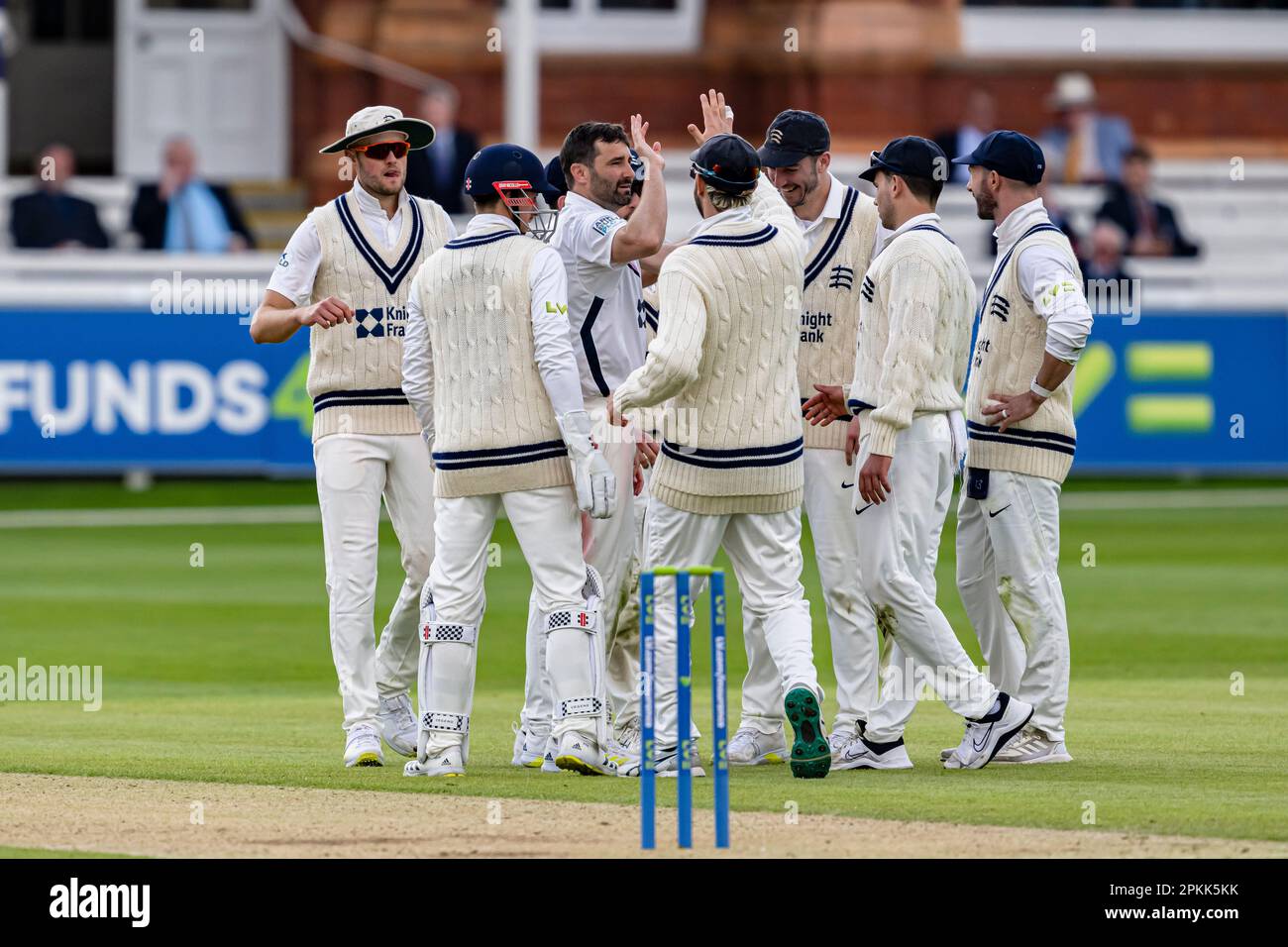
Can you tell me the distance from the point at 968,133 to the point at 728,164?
54.8 ft

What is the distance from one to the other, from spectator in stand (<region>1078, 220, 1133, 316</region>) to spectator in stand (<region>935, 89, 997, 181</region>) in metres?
1.44

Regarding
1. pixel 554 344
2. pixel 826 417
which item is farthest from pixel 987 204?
pixel 554 344

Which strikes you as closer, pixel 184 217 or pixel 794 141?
pixel 794 141

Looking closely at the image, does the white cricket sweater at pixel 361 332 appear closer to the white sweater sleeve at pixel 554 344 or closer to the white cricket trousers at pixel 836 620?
the white sweater sleeve at pixel 554 344

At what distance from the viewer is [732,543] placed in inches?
367

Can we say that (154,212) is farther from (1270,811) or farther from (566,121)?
(1270,811)

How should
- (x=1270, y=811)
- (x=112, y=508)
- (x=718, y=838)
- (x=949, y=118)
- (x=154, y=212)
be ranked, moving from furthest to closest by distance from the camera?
(x=949, y=118)
(x=154, y=212)
(x=112, y=508)
(x=1270, y=811)
(x=718, y=838)

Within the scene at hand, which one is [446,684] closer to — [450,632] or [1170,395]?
[450,632]

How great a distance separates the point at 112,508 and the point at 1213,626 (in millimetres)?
10041

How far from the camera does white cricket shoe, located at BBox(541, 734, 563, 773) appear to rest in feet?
30.9

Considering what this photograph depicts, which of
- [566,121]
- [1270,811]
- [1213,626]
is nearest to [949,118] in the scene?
[566,121]

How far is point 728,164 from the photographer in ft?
29.7

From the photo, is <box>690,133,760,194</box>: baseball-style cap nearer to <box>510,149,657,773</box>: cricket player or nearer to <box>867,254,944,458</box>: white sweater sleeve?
<box>510,149,657,773</box>: cricket player

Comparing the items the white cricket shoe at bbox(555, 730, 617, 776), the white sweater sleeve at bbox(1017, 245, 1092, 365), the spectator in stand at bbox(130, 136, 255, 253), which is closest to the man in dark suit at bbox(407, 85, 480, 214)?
the spectator in stand at bbox(130, 136, 255, 253)
